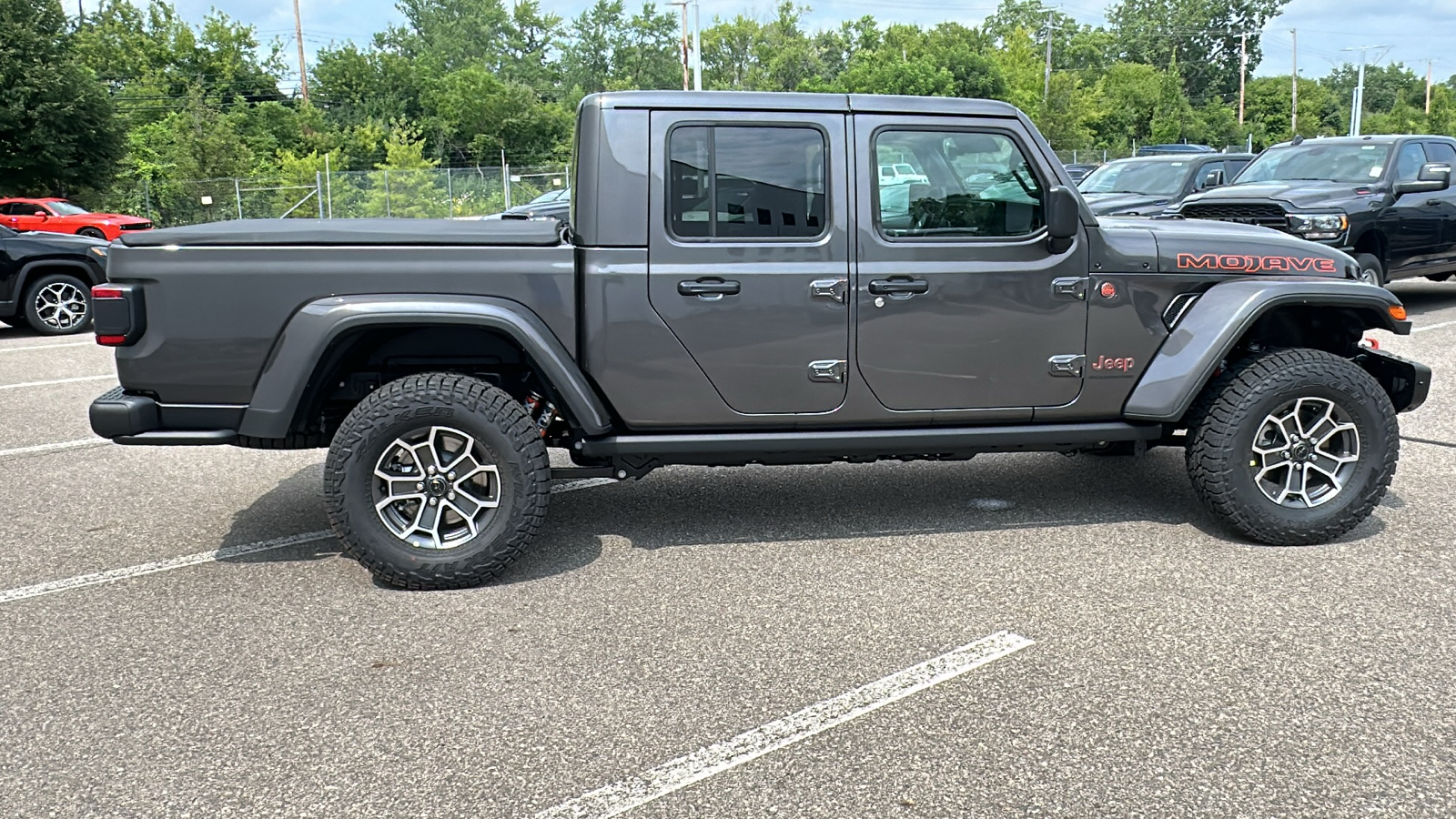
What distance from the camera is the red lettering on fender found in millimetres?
4832

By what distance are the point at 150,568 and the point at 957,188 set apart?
362 cm

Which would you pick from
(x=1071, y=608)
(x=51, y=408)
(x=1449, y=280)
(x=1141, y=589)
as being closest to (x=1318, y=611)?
(x=1141, y=589)

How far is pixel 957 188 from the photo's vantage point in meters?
4.70

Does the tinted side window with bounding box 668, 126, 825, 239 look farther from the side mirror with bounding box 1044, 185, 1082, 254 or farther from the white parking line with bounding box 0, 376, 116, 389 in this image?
the white parking line with bounding box 0, 376, 116, 389

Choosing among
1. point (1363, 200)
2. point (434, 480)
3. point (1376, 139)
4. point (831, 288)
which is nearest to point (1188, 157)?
point (1376, 139)

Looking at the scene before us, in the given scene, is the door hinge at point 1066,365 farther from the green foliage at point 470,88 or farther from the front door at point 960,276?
the green foliage at point 470,88

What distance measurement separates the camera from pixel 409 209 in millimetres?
36906

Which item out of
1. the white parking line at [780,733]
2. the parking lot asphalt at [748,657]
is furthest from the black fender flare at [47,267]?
the white parking line at [780,733]

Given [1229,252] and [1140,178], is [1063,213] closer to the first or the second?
[1229,252]

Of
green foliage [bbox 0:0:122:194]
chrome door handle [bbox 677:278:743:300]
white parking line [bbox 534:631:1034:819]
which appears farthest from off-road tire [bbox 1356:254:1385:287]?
green foliage [bbox 0:0:122:194]

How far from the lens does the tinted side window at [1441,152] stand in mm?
11773

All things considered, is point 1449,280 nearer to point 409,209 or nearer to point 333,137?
point 409,209

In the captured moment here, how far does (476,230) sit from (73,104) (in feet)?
101

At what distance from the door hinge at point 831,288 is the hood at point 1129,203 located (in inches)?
355
